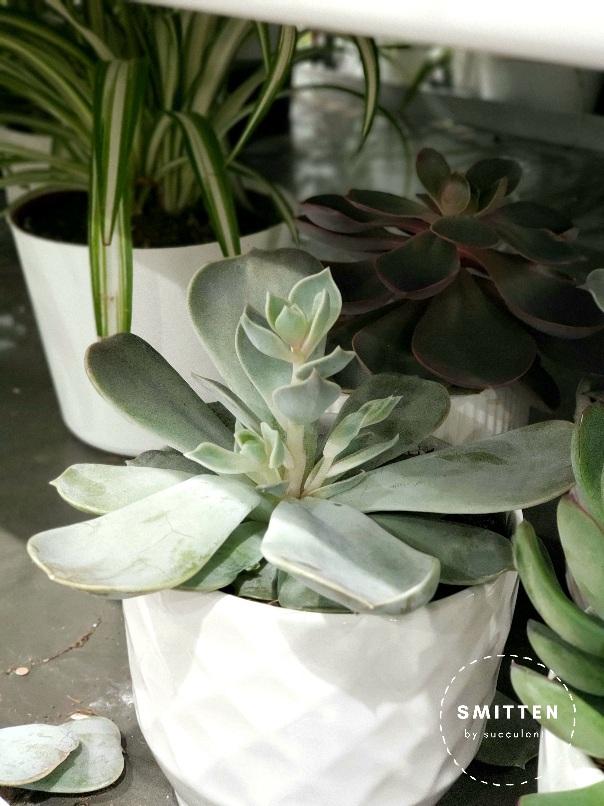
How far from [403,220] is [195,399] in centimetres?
27

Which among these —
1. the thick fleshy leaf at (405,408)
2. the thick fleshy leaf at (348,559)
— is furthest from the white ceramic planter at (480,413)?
the thick fleshy leaf at (348,559)

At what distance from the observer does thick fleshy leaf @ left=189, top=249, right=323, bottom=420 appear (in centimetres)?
50

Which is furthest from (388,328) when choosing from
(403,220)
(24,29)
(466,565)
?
(24,29)

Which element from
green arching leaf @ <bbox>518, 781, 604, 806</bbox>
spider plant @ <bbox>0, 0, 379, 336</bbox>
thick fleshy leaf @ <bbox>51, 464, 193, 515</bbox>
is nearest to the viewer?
green arching leaf @ <bbox>518, 781, 604, 806</bbox>

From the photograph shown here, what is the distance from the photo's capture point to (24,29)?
83cm

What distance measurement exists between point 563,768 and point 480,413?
1.04 feet

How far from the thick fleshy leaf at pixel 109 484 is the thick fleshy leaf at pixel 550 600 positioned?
187 mm

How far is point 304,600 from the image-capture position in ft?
1.38

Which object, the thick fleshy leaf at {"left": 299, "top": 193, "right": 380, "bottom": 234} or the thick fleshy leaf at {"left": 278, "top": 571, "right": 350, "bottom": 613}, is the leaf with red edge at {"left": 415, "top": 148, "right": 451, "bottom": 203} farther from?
the thick fleshy leaf at {"left": 278, "top": 571, "right": 350, "bottom": 613}

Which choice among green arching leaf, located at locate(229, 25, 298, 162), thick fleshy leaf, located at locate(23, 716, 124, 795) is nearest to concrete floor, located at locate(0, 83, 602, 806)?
thick fleshy leaf, located at locate(23, 716, 124, 795)

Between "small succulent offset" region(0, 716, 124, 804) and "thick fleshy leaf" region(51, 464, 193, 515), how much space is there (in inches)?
6.5

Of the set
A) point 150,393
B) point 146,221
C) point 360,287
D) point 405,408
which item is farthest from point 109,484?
point 146,221

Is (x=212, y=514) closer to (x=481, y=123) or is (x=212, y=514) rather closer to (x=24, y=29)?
(x=24, y=29)

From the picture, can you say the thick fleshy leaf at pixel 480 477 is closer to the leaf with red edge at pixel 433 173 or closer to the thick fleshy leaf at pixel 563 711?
the thick fleshy leaf at pixel 563 711
